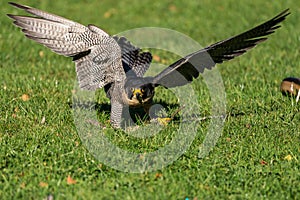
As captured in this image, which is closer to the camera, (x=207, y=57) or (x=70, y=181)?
(x=70, y=181)

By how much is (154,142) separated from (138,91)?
2.10ft

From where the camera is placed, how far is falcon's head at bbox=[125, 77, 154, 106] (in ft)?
20.7

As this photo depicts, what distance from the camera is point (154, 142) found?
5949mm

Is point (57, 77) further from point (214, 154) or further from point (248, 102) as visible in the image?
point (214, 154)

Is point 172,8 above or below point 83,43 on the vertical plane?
above

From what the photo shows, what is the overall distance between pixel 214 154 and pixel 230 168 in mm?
315

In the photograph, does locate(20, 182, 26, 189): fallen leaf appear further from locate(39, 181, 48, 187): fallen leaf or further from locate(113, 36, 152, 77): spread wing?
locate(113, 36, 152, 77): spread wing

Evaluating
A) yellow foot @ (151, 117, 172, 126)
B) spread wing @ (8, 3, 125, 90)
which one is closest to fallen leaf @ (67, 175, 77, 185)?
yellow foot @ (151, 117, 172, 126)

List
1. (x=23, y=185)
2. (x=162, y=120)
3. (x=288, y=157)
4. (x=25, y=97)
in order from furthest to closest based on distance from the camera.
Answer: (x=25, y=97) < (x=162, y=120) < (x=288, y=157) < (x=23, y=185)

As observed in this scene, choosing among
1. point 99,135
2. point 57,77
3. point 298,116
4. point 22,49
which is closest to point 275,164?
point 298,116

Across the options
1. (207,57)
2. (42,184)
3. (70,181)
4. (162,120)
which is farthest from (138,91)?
(42,184)

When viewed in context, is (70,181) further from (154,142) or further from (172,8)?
(172,8)

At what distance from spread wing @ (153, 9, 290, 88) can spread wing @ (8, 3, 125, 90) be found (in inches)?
23.8

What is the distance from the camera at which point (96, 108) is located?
724 cm
